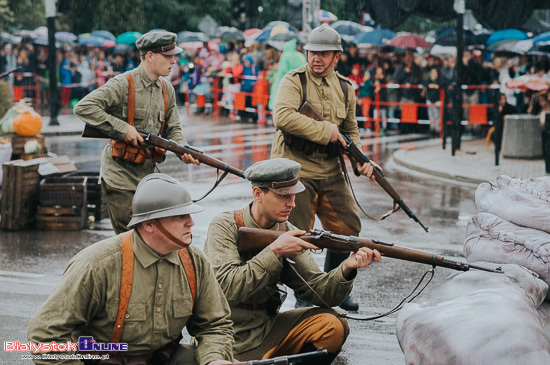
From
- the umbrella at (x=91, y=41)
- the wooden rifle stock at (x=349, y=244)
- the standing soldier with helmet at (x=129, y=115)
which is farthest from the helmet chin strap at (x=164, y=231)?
the umbrella at (x=91, y=41)

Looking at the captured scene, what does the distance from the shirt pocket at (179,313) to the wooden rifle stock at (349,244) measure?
83 cm

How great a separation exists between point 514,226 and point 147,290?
2.78 meters

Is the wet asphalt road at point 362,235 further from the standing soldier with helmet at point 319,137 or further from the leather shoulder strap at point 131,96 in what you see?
the leather shoulder strap at point 131,96

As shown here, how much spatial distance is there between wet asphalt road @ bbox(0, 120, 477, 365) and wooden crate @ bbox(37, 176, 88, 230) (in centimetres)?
16

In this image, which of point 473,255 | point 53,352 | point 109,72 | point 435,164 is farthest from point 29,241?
point 109,72

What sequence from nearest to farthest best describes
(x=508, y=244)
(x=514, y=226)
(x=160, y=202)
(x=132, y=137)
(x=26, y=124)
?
(x=160, y=202) < (x=508, y=244) < (x=514, y=226) < (x=132, y=137) < (x=26, y=124)

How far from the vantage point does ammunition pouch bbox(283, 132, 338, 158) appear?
22.5 feet

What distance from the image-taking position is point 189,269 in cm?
405

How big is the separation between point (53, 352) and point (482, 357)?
6.11ft

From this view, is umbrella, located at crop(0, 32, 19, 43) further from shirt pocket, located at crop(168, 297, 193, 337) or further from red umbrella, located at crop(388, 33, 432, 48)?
shirt pocket, located at crop(168, 297, 193, 337)

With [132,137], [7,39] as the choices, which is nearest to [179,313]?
[132,137]

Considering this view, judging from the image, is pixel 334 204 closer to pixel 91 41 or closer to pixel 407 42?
pixel 407 42

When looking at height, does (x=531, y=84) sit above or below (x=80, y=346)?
above

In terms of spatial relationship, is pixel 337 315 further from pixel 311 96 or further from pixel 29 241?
pixel 29 241
